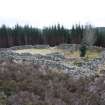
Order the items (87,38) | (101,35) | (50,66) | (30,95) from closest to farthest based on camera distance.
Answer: (30,95) < (50,66) < (87,38) < (101,35)

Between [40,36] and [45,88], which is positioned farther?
[40,36]

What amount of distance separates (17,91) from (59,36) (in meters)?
45.7

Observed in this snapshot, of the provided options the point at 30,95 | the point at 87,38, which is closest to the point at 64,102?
the point at 30,95

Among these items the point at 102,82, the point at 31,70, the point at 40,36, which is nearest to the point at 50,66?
the point at 31,70

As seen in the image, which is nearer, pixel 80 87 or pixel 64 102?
pixel 64 102

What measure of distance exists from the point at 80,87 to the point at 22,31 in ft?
149

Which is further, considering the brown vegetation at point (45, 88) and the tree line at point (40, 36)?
the tree line at point (40, 36)

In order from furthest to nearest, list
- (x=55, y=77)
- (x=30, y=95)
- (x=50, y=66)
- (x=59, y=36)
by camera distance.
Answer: (x=59, y=36), (x=50, y=66), (x=55, y=77), (x=30, y=95)

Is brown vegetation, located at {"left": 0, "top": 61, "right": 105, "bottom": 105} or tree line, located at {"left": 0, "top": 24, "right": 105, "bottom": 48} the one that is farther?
tree line, located at {"left": 0, "top": 24, "right": 105, "bottom": 48}

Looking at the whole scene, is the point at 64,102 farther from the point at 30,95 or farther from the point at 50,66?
the point at 50,66

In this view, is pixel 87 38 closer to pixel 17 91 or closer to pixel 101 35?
pixel 101 35

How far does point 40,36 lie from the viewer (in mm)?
57844

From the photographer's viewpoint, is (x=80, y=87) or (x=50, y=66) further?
(x=50, y=66)

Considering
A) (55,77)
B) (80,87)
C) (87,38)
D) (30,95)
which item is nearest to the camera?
(30,95)
